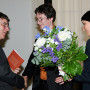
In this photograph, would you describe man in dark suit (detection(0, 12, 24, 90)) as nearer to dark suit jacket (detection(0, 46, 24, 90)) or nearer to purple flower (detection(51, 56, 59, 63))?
dark suit jacket (detection(0, 46, 24, 90))

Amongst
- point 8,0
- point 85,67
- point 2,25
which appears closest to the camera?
point 85,67

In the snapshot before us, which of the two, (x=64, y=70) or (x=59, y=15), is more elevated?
(x=59, y=15)

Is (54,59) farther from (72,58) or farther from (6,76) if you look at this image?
(6,76)

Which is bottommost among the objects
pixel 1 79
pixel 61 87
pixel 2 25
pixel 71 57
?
pixel 61 87

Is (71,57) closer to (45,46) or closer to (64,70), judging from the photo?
(64,70)

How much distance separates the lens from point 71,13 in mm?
3758

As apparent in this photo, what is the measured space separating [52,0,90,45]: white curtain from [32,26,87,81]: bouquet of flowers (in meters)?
1.94

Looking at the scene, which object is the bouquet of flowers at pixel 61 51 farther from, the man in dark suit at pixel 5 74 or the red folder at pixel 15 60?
the red folder at pixel 15 60

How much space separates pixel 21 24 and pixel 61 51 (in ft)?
6.78

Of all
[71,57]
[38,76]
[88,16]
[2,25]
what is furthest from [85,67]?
[2,25]

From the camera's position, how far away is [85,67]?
6.14 feet

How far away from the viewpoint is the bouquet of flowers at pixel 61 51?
1.71 meters

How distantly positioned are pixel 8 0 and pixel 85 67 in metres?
2.31

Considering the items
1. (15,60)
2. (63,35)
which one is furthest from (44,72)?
(63,35)
